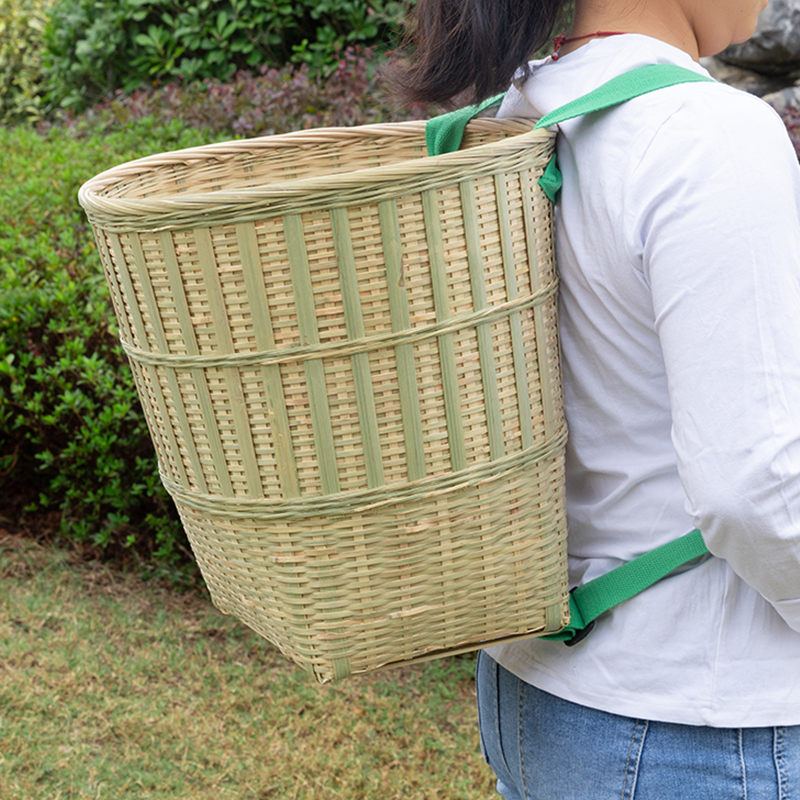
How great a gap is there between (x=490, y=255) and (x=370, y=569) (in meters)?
0.38

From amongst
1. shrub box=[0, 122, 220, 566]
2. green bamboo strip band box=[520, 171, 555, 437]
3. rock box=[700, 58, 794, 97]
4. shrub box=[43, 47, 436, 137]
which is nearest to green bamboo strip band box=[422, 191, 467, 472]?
green bamboo strip band box=[520, 171, 555, 437]

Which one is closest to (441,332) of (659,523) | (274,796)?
(659,523)

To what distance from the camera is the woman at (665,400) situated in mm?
890

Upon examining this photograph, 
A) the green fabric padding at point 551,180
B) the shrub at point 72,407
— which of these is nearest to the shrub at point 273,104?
the shrub at point 72,407

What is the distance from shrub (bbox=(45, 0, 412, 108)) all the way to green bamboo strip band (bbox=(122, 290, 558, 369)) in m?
4.95

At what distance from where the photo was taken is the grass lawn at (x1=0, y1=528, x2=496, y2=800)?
2.75 meters

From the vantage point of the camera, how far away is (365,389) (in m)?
1.01

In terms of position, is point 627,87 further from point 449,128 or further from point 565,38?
point 449,128

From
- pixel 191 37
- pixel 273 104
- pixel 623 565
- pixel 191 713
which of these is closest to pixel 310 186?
pixel 623 565

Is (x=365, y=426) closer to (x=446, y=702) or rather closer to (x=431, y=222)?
(x=431, y=222)

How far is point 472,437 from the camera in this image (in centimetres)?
106

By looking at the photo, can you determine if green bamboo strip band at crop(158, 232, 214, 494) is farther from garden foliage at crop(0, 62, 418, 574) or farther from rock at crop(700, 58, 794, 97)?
rock at crop(700, 58, 794, 97)

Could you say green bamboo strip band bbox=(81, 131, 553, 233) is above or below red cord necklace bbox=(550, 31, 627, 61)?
below

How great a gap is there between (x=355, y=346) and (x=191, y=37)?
230 inches
